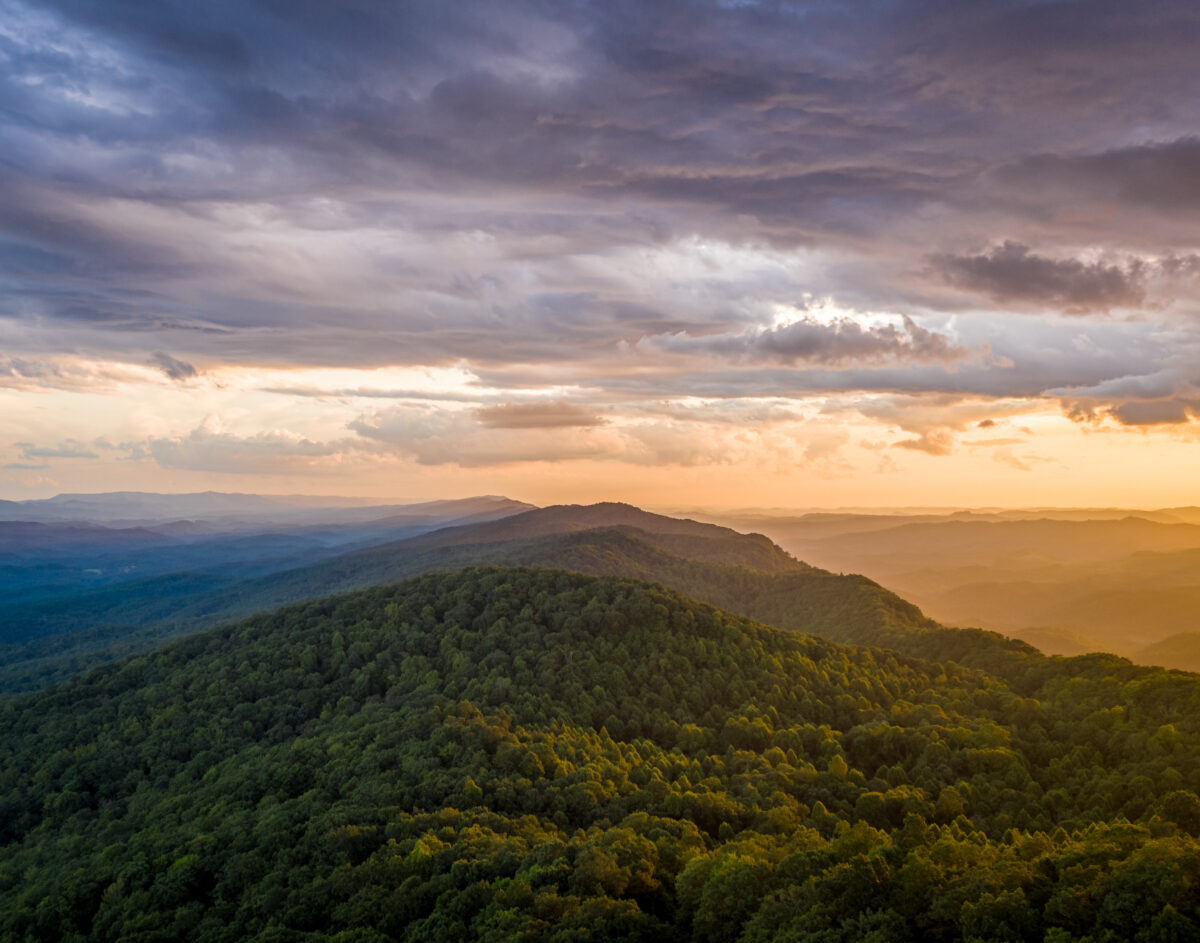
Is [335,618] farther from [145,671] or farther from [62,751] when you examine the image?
[62,751]

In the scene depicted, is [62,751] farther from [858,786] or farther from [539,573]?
[858,786]

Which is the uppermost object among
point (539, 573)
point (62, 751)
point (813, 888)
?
point (539, 573)

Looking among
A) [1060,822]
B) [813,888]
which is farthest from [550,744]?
[1060,822]

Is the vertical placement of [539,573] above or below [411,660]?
above

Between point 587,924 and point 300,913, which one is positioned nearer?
point 587,924

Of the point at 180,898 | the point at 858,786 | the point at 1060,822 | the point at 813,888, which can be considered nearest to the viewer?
the point at 813,888

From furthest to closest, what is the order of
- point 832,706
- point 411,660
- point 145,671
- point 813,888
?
point 145,671 → point 411,660 → point 832,706 → point 813,888
